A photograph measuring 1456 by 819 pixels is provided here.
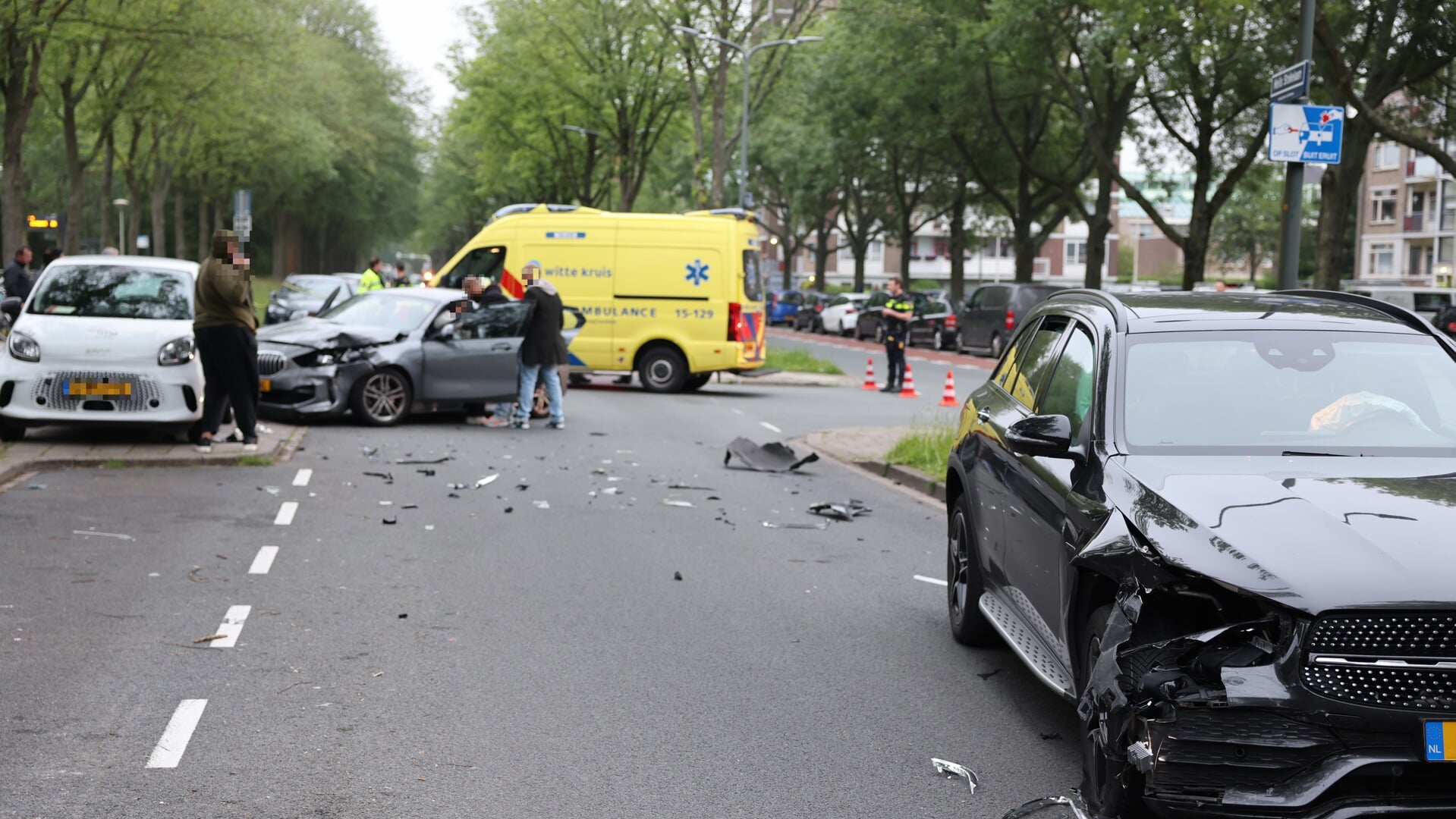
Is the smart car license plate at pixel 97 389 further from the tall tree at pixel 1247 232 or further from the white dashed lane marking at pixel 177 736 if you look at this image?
the tall tree at pixel 1247 232

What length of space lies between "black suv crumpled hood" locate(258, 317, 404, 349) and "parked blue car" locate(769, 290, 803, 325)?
45293 millimetres

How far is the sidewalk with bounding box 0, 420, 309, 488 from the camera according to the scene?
12.3 m

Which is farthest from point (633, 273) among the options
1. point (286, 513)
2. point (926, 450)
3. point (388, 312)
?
point (286, 513)

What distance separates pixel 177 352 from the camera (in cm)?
1335

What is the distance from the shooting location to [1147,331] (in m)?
5.66

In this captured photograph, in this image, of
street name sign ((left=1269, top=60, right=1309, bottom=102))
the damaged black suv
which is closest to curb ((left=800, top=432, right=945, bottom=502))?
street name sign ((left=1269, top=60, right=1309, bottom=102))

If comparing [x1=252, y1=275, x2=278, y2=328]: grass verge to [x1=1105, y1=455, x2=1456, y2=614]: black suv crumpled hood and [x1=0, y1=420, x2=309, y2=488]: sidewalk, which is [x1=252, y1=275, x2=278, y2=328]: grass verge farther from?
[x1=1105, y1=455, x2=1456, y2=614]: black suv crumpled hood

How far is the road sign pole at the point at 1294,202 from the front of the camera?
13.8 meters

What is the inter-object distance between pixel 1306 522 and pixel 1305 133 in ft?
32.6

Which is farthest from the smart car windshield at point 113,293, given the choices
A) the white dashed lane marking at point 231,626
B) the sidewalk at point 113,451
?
the white dashed lane marking at point 231,626

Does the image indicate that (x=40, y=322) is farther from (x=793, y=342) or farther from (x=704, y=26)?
(x=793, y=342)

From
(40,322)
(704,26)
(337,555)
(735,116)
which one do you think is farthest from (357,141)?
(337,555)

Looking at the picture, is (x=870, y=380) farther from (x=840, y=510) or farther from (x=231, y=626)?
(x=231, y=626)

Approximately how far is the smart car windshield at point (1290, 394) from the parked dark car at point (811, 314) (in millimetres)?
50256
